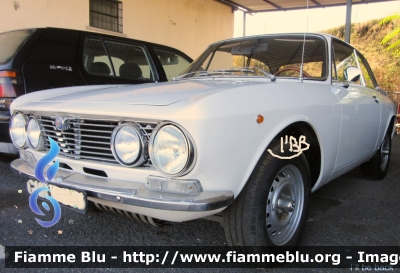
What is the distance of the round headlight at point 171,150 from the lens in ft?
5.24

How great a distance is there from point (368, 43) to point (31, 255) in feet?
56.4

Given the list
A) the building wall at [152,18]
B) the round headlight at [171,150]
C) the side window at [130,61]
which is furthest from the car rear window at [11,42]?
the building wall at [152,18]

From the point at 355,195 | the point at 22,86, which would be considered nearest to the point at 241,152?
the point at 355,195

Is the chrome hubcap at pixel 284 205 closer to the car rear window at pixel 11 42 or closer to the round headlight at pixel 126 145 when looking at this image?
the round headlight at pixel 126 145

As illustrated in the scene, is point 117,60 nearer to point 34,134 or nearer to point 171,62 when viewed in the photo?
point 171,62

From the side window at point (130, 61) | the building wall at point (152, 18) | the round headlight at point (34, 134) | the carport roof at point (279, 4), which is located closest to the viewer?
the round headlight at point (34, 134)

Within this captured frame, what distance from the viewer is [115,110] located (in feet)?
5.79

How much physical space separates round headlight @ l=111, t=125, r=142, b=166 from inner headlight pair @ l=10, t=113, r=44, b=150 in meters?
0.72

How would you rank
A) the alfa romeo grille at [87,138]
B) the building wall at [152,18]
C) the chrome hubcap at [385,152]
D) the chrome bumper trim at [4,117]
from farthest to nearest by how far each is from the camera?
the building wall at [152,18], the chrome hubcap at [385,152], the chrome bumper trim at [4,117], the alfa romeo grille at [87,138]

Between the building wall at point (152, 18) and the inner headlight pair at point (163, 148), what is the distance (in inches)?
239

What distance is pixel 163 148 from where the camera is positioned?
1643 millimetres

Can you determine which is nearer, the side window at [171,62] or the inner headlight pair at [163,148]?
the inner headlight pair at [163,148]

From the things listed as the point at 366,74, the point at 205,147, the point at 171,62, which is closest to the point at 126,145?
the point at 205,147

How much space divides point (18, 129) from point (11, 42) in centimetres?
202
